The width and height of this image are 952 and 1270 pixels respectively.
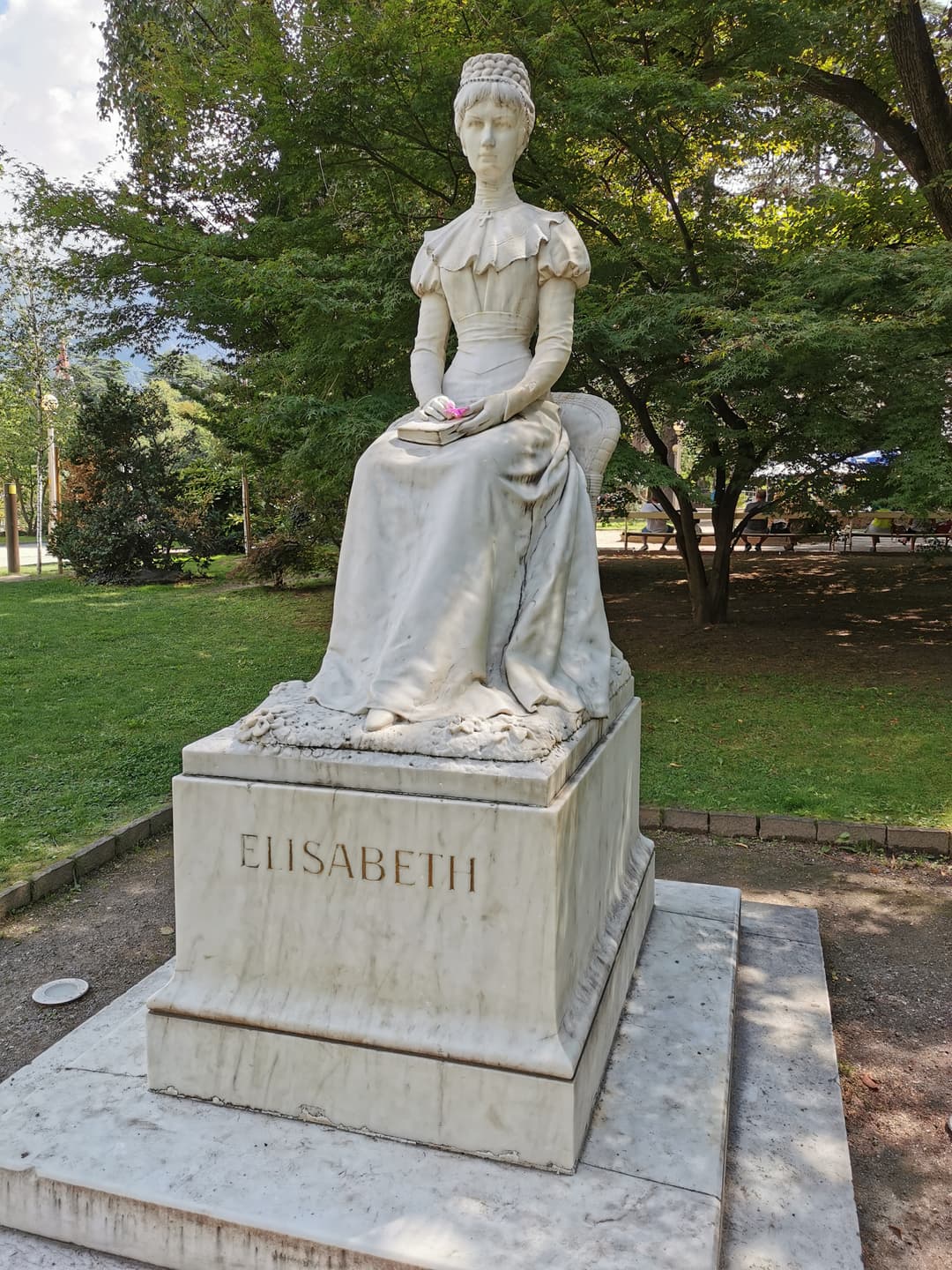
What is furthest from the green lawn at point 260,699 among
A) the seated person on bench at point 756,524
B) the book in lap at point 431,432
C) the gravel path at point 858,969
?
the book in lap at point 431,432

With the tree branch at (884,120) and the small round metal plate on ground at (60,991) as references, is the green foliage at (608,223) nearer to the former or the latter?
the tree branch at (884,120)

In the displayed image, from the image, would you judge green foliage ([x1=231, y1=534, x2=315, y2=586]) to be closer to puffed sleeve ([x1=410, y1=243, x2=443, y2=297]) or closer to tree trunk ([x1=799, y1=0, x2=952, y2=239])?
tree trunk ([x1=799, y1=0, x2=952, y2=239])

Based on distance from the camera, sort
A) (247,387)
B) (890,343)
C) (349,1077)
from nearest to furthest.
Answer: (349,1077)
(890,343)
(247,387)

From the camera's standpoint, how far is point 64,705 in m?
7.95

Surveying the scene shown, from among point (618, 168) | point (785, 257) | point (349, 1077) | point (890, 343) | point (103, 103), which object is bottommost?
point (349, 1077)

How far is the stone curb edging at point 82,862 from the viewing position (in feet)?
14.3

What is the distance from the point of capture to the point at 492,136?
3.33m

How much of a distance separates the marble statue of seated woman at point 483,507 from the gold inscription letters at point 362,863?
0.36m

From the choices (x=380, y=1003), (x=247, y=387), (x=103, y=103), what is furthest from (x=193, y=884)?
(x=103, y=103)

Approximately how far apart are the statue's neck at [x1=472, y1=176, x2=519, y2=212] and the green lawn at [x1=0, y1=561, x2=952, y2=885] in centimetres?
369

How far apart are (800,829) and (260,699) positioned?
4875 mm

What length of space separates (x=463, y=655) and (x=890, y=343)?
6069mm

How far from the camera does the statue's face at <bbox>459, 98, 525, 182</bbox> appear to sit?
3.28 metres

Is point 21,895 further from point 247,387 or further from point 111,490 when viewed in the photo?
point 111,490
